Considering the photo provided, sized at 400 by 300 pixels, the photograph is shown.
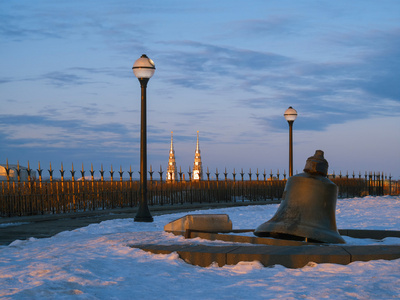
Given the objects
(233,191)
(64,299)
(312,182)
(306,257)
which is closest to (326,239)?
(312,182)

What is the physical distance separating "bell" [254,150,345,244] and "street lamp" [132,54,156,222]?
6.43 meters

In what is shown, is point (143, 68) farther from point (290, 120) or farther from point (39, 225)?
point (290, 120)

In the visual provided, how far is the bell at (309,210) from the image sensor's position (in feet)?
30.2

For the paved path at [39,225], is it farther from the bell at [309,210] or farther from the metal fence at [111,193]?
the bell at [309,210]

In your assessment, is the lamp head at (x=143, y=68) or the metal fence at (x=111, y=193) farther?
the metal fence at (x=111, y=193)

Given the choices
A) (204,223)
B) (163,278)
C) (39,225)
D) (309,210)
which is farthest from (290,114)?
(163,278)

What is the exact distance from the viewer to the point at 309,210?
932 cm

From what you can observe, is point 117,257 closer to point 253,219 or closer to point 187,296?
point 187,296

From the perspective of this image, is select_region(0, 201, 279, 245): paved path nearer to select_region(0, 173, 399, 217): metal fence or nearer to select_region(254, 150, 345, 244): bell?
select_region(0, 173, 399, 217): metal fence

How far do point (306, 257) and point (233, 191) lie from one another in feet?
79.3

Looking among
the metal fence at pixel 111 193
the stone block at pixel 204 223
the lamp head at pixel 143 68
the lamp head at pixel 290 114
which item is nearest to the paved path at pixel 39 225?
the metal fence at pixel 111 193

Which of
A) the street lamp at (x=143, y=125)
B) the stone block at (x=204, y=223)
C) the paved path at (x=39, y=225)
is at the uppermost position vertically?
the street lamp at (x=143, y=125)

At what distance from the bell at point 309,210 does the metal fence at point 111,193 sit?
1195 cm

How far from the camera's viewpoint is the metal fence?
19406mm
